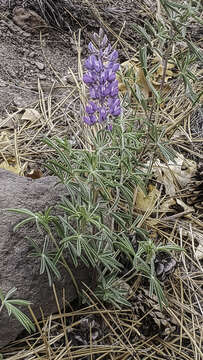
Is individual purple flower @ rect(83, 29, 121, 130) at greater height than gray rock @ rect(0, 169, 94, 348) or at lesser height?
greater

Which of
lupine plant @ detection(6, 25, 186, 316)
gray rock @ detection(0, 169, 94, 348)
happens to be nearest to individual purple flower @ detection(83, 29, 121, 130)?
lupine plant @ detection(6, 25, 186, 316)

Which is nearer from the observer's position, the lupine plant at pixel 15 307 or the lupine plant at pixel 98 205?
the lupine plant at pixel 15 307

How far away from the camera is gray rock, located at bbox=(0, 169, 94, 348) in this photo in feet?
6.03

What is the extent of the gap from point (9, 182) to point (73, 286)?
483 mm

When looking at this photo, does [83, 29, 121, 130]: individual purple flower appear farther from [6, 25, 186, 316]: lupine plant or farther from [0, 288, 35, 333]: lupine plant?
[0, 288, 35, 333]: lupine plant

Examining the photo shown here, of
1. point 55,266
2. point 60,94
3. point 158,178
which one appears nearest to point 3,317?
point 55,266

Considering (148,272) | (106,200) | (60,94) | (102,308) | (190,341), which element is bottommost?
(190,341)

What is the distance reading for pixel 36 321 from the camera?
1.82m

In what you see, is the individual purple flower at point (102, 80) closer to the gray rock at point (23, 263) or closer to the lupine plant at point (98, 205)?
the lupine plant at point (98, 205)

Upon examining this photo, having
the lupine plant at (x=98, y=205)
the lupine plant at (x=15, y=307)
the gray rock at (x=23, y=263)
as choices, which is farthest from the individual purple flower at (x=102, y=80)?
the lupine plant at (x=15, y=307)

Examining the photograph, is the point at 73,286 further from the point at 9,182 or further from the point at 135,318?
the point at 9,182

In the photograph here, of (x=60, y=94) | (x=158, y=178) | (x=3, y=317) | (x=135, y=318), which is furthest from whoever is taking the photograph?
(x=60, y=94)

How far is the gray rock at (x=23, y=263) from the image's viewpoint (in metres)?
1.84

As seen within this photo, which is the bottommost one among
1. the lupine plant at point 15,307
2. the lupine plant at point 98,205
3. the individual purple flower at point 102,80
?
the lupine plant at point 15,307
